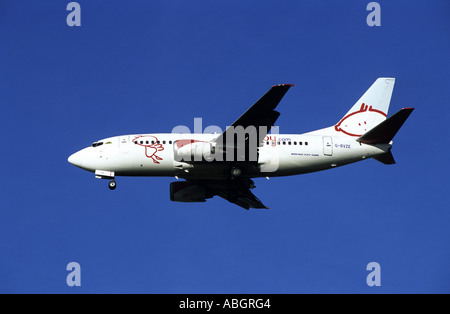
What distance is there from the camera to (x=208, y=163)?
46656mm

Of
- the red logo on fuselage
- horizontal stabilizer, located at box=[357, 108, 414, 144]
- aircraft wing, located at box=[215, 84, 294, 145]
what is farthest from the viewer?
the red logo on fuselage

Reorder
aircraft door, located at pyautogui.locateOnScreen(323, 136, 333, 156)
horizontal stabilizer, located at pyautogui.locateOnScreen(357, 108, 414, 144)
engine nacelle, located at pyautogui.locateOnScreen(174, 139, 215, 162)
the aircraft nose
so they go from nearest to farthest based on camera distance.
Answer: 1. horizontal stabilizer, located at pyautogui.locateOnScreen(357, 108, 414, 144)
2. engine nacelle, located at pyautogui.locateOnScreen(174, 139, 215, 162)
3. aircraft door, located at pyautogui.locateOnScreen(323, 136, 333, 156)
4. the aircraft nose

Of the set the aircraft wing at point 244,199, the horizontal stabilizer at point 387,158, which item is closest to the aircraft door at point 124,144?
the aircraft wing at point 244,199

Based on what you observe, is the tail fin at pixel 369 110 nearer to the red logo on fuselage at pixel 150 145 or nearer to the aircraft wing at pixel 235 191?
the aircraft wing at pixel 235 191

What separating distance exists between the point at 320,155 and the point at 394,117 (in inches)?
245

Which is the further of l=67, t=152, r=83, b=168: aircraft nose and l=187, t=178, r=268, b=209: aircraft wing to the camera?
l=187, t=178, r=268, b=209: aircraft wing

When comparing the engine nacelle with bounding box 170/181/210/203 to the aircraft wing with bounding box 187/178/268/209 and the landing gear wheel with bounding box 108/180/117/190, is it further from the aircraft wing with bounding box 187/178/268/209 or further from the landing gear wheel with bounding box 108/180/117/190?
the landing gear wheel with bounding box 108/180/117/190

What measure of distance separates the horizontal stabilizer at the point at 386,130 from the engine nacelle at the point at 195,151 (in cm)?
1180

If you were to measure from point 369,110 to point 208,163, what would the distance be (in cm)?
1500

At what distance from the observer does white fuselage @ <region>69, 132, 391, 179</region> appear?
155ft

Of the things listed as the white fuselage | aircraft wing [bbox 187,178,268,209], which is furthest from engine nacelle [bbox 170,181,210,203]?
the white fuselage

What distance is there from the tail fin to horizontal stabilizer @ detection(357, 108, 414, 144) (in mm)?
2663

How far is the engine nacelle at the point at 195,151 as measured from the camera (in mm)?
45625

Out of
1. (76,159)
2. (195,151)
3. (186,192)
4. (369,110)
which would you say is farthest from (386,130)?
(76,159)
